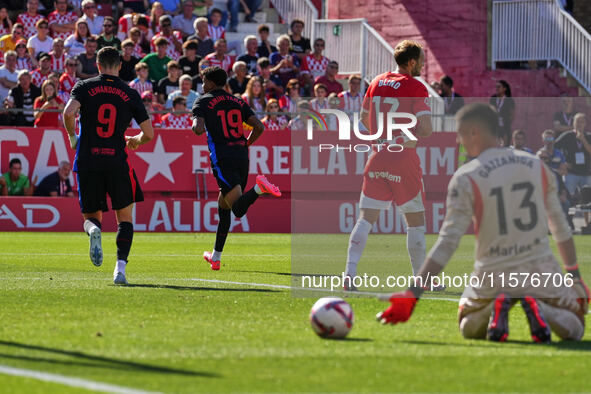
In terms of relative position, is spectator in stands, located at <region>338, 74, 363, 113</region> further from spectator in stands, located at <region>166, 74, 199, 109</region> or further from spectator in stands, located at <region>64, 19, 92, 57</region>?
spectator in stands, located at <region>64, 19, 92, 57</region>

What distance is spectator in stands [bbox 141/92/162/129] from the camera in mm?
21902

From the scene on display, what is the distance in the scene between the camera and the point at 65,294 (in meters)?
9.98

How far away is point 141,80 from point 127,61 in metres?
0.98

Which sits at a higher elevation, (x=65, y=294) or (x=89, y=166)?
(x=89, y=166)

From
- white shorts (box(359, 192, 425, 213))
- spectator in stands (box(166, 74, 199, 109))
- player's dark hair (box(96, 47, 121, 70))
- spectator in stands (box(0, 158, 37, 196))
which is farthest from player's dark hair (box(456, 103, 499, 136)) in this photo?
spectator in stands (box(0, 158, 37, 196))

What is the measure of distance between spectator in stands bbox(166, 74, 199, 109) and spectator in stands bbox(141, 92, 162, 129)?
1.17ft

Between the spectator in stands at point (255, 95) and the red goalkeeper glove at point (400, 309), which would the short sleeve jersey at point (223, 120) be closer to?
the red goalkeeper glove at point (400, 309)

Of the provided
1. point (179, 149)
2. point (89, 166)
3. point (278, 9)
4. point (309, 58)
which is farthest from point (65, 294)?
point (278, 9)

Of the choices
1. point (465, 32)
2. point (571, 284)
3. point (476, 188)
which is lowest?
point (571, 284)

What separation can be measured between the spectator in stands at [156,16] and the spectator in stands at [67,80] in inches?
135

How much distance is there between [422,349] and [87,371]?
2.08 m

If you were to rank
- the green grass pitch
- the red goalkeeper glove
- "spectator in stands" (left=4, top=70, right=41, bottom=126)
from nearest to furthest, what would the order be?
the green grass pitch → the red goalkeeper glove → "spectator in stands" (left=4, top=70, right=41, bottom=126)

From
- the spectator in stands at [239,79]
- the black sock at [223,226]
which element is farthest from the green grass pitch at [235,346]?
the spectator in stands at [239,79]

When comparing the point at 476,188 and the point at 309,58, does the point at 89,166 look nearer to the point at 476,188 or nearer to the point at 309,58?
the point at 476,188
